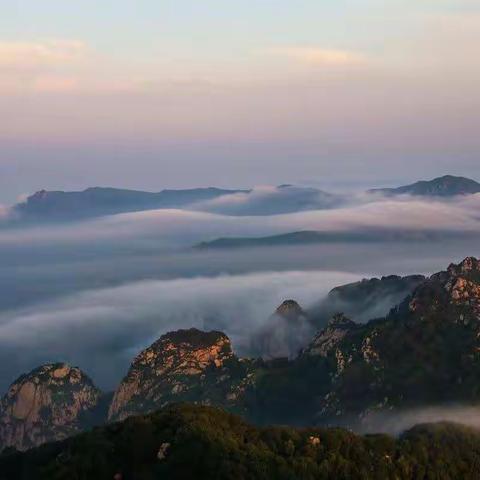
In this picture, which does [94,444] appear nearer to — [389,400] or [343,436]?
[343,436]

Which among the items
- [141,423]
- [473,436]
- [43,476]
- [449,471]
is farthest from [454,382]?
[43,476]

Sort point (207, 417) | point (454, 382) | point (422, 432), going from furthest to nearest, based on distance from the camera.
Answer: point (454, 382) → point (422, 432) → point (207, 417)

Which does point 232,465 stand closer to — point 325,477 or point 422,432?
point 325,477

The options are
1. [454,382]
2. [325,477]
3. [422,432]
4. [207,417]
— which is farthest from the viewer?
[454,382]

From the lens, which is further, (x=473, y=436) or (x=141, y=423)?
(x=473, y=436)

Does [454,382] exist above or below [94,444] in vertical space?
below

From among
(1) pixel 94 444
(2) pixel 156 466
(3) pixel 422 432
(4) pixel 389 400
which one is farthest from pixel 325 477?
(4) pixel 389 400
